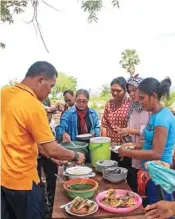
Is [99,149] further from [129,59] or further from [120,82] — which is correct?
[129,59]

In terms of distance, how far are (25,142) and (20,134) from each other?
7 cm

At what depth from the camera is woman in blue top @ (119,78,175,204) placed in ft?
5.66

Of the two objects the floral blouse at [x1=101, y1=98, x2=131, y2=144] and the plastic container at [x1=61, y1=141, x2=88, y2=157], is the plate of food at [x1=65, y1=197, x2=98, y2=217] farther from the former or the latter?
the floral blouse at [x1=101, y1=98, x2=131, y2=144]

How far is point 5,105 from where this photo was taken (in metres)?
1.63

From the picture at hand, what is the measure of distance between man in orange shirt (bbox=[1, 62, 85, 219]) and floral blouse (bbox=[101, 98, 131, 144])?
41.6 inches

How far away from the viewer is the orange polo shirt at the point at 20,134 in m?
1.56

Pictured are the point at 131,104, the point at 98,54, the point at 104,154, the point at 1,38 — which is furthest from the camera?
the point at 98,54

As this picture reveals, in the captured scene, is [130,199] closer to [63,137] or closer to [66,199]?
[66,199]

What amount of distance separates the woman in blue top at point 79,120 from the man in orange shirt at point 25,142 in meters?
1.05

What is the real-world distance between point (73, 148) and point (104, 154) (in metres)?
0.27

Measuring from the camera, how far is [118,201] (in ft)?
4.95

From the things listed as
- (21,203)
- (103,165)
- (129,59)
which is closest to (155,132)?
(103,165)

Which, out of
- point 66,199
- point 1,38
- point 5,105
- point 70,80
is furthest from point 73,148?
point 70,80

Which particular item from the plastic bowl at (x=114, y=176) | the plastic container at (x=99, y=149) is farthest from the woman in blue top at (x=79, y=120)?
the plastic bowl at (x=114, y=176)
